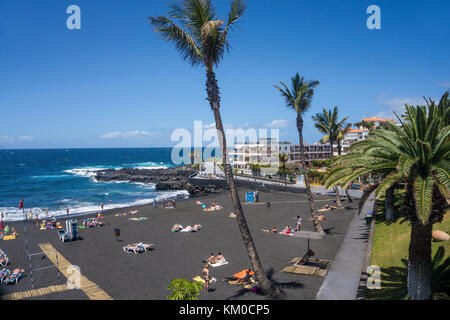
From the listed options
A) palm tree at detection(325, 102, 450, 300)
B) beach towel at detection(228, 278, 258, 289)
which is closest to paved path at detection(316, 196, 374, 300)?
palm tree at detection(325, 102, 450, 300)

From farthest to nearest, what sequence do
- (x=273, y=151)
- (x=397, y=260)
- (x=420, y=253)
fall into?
(x=273, y=151) → (x=397, y=260) → (x=420, y=253)

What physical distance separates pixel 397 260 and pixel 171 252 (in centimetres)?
1384

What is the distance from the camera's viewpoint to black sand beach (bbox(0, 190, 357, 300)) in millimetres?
14773

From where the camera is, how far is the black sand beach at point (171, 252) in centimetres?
1477

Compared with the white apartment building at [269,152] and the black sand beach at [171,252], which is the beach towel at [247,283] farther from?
the white apartment building at [269,152]

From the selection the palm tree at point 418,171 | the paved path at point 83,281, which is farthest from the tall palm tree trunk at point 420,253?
the paved path at point 83,281

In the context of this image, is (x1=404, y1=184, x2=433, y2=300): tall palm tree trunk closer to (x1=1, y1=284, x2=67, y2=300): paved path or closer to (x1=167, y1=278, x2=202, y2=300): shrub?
(x1=167, y1=278, x2=202, y2=300): shrub

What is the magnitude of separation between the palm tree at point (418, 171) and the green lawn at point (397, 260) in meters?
1.54

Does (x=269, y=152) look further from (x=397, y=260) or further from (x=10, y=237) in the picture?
(x=397, y=260)

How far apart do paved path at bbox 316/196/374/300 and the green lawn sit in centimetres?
Result: 82

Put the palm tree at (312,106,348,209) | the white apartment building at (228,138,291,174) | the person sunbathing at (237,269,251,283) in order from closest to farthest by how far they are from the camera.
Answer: the person sunbathing at (237,269,251,283), the palm tree at (312,106,348,209), the white apartment building at (228,138,291,174)

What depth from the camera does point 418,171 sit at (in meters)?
9.63

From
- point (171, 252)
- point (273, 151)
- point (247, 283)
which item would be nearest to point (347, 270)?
point (247, 283)
